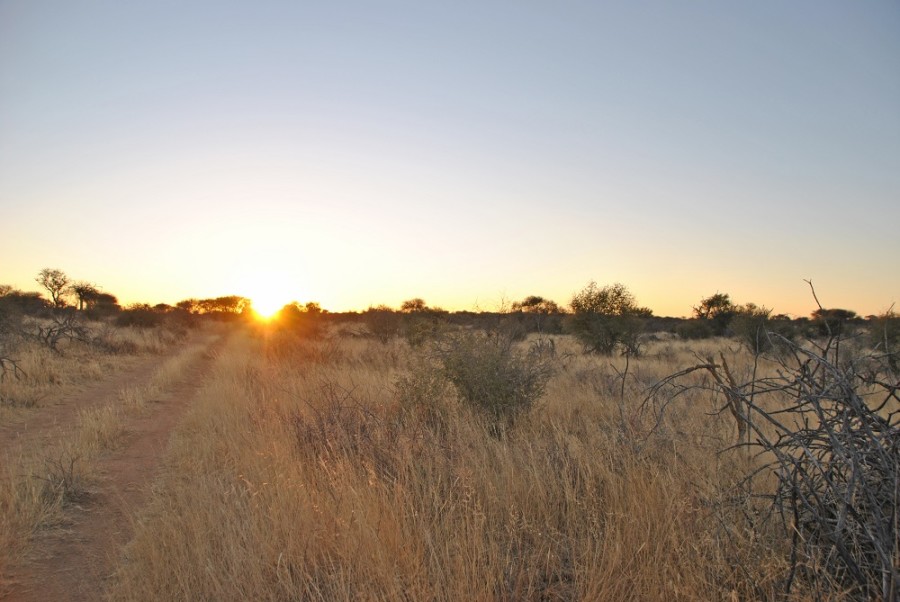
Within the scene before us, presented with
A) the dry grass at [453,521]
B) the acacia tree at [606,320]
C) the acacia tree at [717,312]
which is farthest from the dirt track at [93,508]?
the acacia tree at [717,312]

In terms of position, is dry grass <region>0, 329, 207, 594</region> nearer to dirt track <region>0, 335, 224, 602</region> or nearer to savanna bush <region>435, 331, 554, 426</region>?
dirt track <region>0, 335, 224, 602</region>

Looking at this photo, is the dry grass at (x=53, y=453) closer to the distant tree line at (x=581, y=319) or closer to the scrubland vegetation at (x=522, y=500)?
the scrubland vegetation at (x=522, y=500)

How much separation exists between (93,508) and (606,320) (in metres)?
20.2

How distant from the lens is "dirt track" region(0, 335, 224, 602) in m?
3.68

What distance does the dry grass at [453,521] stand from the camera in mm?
2820

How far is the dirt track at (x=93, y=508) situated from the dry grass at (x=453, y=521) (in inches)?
9.8

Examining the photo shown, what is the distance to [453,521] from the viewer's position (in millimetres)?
3582

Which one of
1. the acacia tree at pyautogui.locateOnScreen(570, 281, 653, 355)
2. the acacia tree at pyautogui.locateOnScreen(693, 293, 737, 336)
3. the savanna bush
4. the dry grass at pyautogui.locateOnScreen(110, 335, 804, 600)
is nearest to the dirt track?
the dry grass at pyautogui.locateOnScreen(110, 335, 804, 600)

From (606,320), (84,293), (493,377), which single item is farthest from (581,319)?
(84,293)

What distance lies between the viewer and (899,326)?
18.4 m

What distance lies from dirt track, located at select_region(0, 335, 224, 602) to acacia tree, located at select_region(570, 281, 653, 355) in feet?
55.7

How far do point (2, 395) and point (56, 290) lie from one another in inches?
1570

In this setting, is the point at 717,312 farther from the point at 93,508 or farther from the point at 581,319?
the point at 93,508

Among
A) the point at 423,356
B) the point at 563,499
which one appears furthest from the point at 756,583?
the point at 423,356
